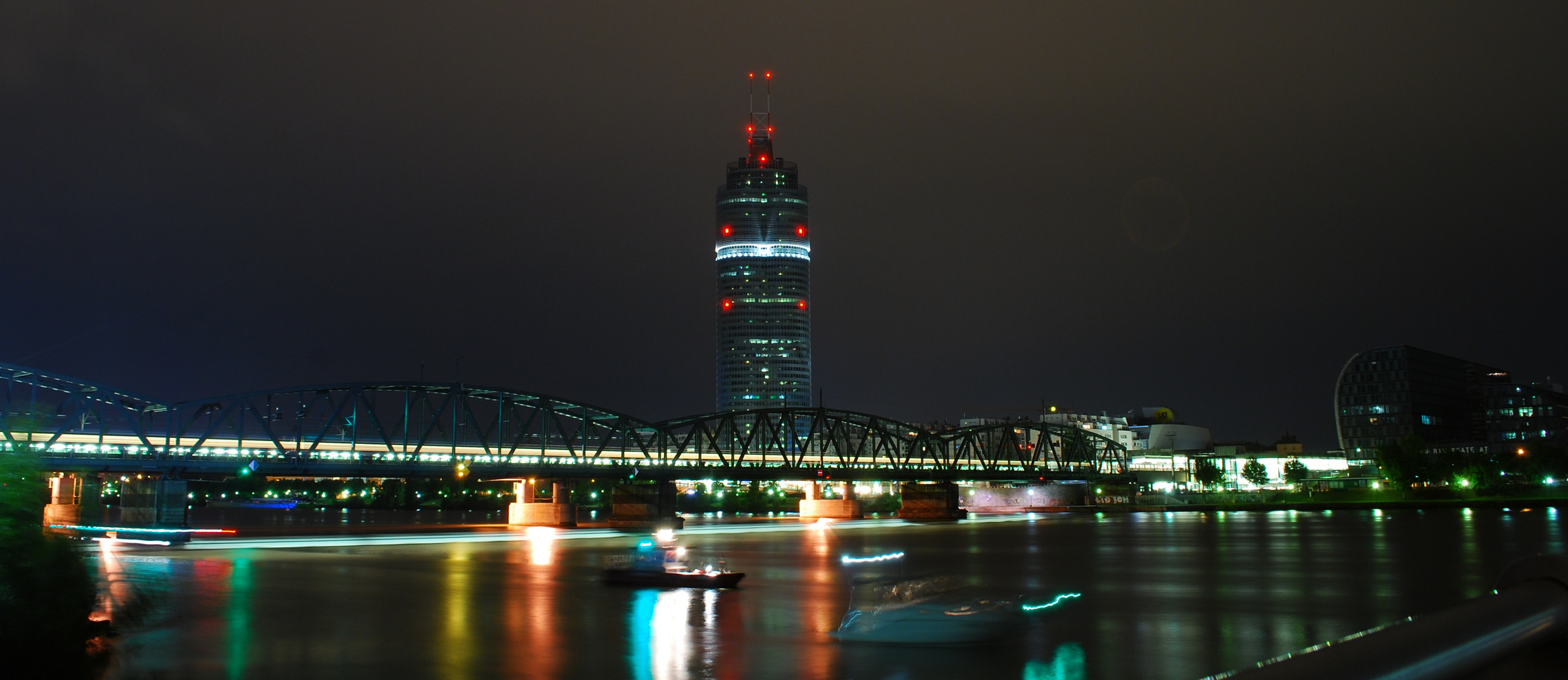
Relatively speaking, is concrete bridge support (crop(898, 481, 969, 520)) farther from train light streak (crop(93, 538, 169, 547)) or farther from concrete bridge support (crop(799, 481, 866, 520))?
train light streak (crop(93, 538, 169, 547))

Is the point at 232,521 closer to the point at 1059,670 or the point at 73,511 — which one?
the point at 73,511

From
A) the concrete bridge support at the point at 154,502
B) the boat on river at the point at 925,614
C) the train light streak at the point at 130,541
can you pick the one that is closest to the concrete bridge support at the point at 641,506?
the concrete bridge support at the point at 154,502

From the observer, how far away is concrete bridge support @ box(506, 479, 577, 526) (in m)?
136

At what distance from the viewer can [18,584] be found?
18578mm

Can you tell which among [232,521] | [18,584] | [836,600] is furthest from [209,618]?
[232,521]

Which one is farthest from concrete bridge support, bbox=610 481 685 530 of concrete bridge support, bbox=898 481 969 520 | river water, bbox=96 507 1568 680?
river water, bbox=96 507 1568 680

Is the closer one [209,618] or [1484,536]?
[209,618]

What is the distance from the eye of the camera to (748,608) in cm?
3844

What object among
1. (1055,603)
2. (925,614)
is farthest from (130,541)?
(925,614)

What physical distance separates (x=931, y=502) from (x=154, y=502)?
104m

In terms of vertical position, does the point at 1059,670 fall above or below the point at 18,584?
below

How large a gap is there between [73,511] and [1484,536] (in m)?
116

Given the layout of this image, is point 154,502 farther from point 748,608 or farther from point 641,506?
point 748,608

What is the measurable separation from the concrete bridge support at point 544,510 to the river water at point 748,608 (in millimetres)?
52494
